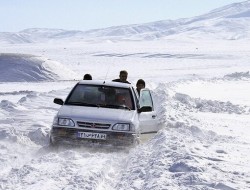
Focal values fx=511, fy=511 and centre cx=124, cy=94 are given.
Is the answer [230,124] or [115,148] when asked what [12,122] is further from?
[230,124]

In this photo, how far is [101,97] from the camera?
372 inches

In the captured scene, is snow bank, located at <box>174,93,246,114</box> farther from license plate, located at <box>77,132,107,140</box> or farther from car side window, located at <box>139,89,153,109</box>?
license plate, located at <box>77,132,107,140</box>

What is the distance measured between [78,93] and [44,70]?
33808 millimetres

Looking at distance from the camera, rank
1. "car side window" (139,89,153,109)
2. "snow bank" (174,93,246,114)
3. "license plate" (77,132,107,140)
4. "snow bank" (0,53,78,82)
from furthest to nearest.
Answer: "snow bank" (0,53,78,82), "snow bank" (174,93,246,114), "car side window" (139,89,153,109), "license plate" (77,132,107,140)

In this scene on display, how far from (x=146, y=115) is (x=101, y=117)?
4.52ft

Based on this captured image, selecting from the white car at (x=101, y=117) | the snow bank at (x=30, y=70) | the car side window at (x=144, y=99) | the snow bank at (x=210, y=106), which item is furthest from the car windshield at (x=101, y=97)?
the snow bank at (x=30, y=70)

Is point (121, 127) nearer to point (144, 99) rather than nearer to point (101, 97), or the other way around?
point (101, 97)

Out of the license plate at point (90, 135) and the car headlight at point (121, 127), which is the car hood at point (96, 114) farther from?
the license plate at point (90, 135)

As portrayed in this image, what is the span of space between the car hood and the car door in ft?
0.88

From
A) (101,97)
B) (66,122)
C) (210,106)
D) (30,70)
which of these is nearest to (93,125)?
(66,122)

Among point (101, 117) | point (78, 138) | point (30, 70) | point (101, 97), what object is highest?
point (101, 97)

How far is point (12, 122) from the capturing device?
1284cm

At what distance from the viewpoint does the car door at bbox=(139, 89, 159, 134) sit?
932 centimetres

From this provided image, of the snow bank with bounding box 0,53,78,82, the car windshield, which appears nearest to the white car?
the car windshield
